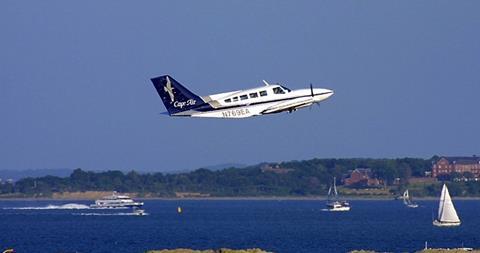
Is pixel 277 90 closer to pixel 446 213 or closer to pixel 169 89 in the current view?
pixel 169 89

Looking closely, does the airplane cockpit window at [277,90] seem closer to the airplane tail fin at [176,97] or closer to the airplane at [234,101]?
the airplane at [234,101]

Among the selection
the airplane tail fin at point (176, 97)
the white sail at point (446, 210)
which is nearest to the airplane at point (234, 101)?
the airplane tail fin at point (176, 97)

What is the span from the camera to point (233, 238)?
17450 centimetres

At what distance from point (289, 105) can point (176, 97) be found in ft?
20.7

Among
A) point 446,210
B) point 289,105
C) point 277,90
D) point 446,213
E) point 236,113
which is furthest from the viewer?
point 446,213

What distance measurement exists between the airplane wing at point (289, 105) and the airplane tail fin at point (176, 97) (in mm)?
3852

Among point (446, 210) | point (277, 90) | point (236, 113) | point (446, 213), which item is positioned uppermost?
point (277, 90)

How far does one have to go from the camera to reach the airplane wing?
80812 millimetres

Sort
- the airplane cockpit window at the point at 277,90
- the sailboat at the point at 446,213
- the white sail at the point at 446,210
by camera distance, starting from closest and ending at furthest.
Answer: the airplane cockpit window at the point at 277,90, the white sail at the point at 446,210, the sailboat at the point at 446,213

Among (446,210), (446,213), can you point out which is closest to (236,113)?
(446,210)

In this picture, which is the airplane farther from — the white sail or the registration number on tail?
the white sail

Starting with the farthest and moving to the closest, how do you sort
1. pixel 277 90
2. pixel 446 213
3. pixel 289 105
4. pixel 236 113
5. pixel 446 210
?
pixel 446 213, pixel 446 210, pixel 277 90, pixel 289 105, pixel 236 113

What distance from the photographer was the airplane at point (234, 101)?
79688 mm

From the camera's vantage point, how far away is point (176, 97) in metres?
81.3
